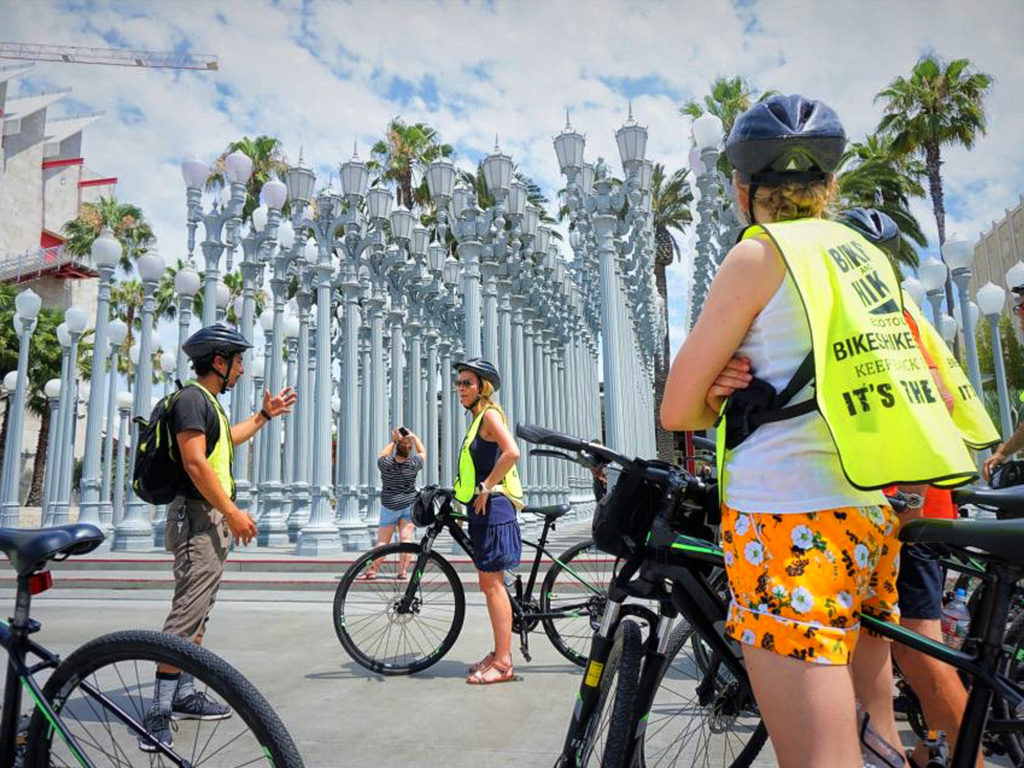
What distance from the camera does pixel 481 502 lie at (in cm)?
432

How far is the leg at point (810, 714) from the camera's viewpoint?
131 cm

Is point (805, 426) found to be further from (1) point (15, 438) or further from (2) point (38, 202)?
(2) point (38, 202)

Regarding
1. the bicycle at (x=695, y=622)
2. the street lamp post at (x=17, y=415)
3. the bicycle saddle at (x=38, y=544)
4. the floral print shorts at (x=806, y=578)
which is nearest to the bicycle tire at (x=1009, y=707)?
the bicycle at (x=695, y=622)

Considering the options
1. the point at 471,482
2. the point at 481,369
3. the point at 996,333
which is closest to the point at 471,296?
the point at 481,369

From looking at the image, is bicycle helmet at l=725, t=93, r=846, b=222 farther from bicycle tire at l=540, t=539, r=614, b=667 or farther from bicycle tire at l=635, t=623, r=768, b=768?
bicycle tire at l=540, t=539, r=614, b=667

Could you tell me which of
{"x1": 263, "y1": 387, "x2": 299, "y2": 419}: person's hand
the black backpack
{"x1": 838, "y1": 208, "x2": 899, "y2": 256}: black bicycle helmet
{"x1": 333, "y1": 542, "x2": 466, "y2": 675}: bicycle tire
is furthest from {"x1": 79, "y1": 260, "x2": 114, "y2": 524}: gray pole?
{"x1": 838, "y1": 208, "x2": 899, "y2": 256}: black bicycle helmet

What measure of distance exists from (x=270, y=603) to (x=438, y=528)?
400cm

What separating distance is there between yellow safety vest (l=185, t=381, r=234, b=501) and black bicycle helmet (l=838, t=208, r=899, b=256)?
3059 millimetres

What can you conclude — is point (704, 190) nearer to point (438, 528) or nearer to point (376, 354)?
point (376, 354)

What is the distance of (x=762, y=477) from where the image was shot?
1446mm

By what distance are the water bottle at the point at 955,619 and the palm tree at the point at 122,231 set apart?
3803cm

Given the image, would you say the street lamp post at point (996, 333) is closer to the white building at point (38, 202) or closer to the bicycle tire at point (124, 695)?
the bicycle tire at point (124, 695)

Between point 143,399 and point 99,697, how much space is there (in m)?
11.7

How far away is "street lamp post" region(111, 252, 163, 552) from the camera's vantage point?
12039mm
